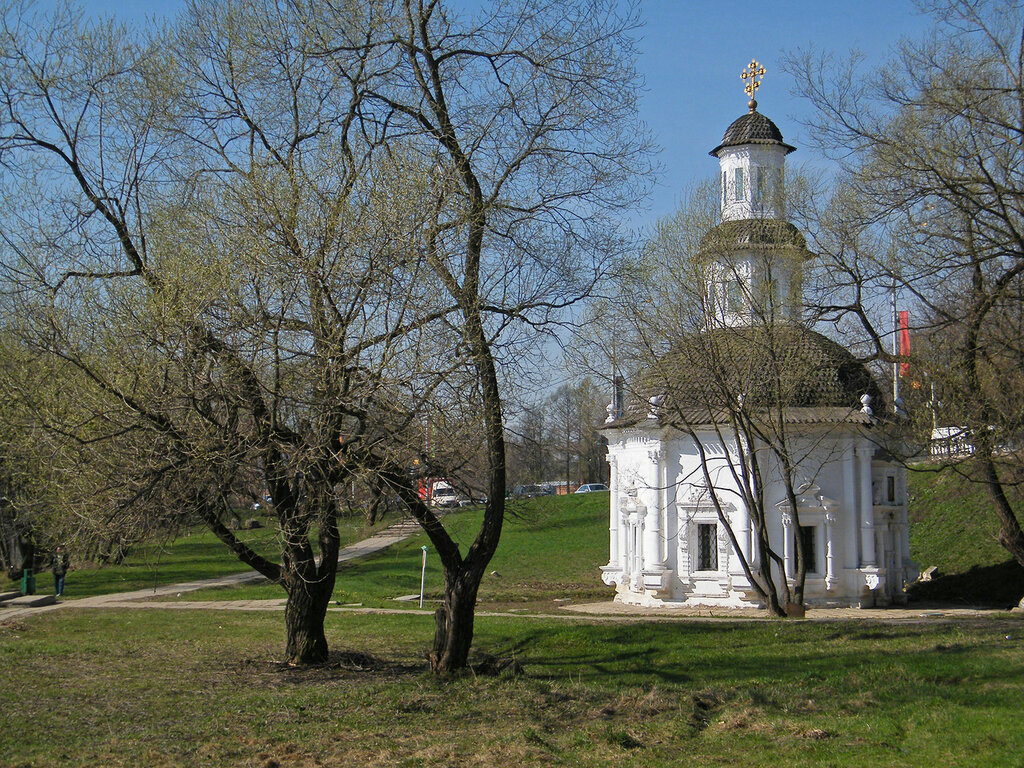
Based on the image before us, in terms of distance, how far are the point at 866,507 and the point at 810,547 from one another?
1.83m

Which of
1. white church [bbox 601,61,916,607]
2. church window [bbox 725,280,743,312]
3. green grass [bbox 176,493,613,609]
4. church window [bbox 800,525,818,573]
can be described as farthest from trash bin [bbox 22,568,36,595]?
church window [bbox 800,525,818,573]

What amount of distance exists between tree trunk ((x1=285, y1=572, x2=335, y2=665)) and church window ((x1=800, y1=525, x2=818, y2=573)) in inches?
659

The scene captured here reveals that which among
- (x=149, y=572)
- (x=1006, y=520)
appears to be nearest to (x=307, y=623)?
(x=1006, y=520)

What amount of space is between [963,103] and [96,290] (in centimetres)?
1270

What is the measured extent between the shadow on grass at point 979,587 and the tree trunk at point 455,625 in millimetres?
18841

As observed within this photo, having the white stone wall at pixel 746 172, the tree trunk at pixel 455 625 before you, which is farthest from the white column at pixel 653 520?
the tree trunk at pixel 455 625

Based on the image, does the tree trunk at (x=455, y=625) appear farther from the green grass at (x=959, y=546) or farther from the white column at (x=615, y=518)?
the white column at (x=615, y=518)

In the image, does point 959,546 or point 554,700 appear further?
point 959,546

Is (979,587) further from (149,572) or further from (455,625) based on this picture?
(149,572)

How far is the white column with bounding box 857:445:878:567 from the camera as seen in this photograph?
26469mm

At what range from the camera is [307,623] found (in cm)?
1343

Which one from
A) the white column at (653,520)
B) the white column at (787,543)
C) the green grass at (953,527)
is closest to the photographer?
the white column at (787,543)

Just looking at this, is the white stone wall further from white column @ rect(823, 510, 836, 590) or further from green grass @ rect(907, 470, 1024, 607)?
green grass @ rect(907, 470, 1024, 607)

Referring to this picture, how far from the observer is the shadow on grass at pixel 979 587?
87.7 feet
